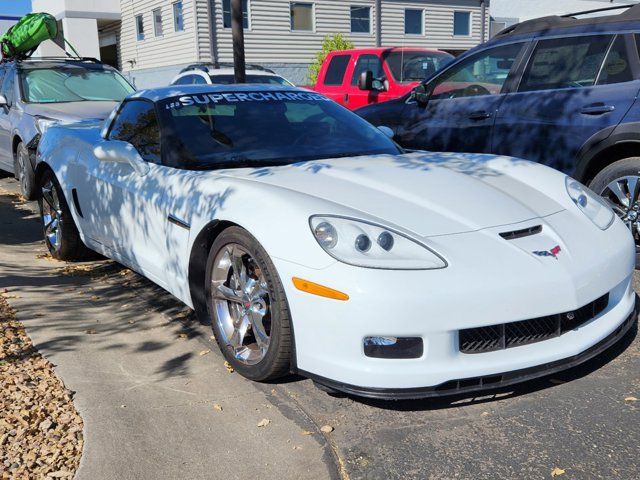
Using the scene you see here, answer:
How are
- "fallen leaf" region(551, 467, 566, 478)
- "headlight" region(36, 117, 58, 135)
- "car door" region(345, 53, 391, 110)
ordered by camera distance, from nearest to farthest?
"fallen leaf" region(551, 467, 566, 478) < "headlight" region(36, 117, 58, 135) < "car door" region(345, 53, 391, 110)

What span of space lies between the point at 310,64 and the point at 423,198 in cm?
2095

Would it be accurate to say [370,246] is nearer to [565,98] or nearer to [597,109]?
[597,109]

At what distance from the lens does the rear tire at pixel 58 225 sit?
5.52m

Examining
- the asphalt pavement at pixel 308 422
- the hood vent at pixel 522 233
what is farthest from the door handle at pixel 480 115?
the hood vent at pixel 522 233

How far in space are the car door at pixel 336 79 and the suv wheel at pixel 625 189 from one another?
6.64 metres

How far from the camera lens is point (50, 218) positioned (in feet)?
19.2

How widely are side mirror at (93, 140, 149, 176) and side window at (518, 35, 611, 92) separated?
3177mm

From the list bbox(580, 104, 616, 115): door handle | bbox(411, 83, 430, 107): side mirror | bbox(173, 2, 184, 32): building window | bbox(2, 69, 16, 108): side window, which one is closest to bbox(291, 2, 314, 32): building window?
bbox(173, 2, 184, 32): building window

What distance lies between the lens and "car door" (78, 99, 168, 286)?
409 centimetres

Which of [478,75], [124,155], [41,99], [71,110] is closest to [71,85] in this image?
[41,99]

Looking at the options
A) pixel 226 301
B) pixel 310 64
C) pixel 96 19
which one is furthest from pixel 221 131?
pixel 96 19

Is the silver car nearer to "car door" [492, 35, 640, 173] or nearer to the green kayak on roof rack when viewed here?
the green kayak on roof rack

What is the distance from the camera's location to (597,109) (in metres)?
5.01

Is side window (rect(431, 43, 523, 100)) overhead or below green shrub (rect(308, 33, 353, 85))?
below
